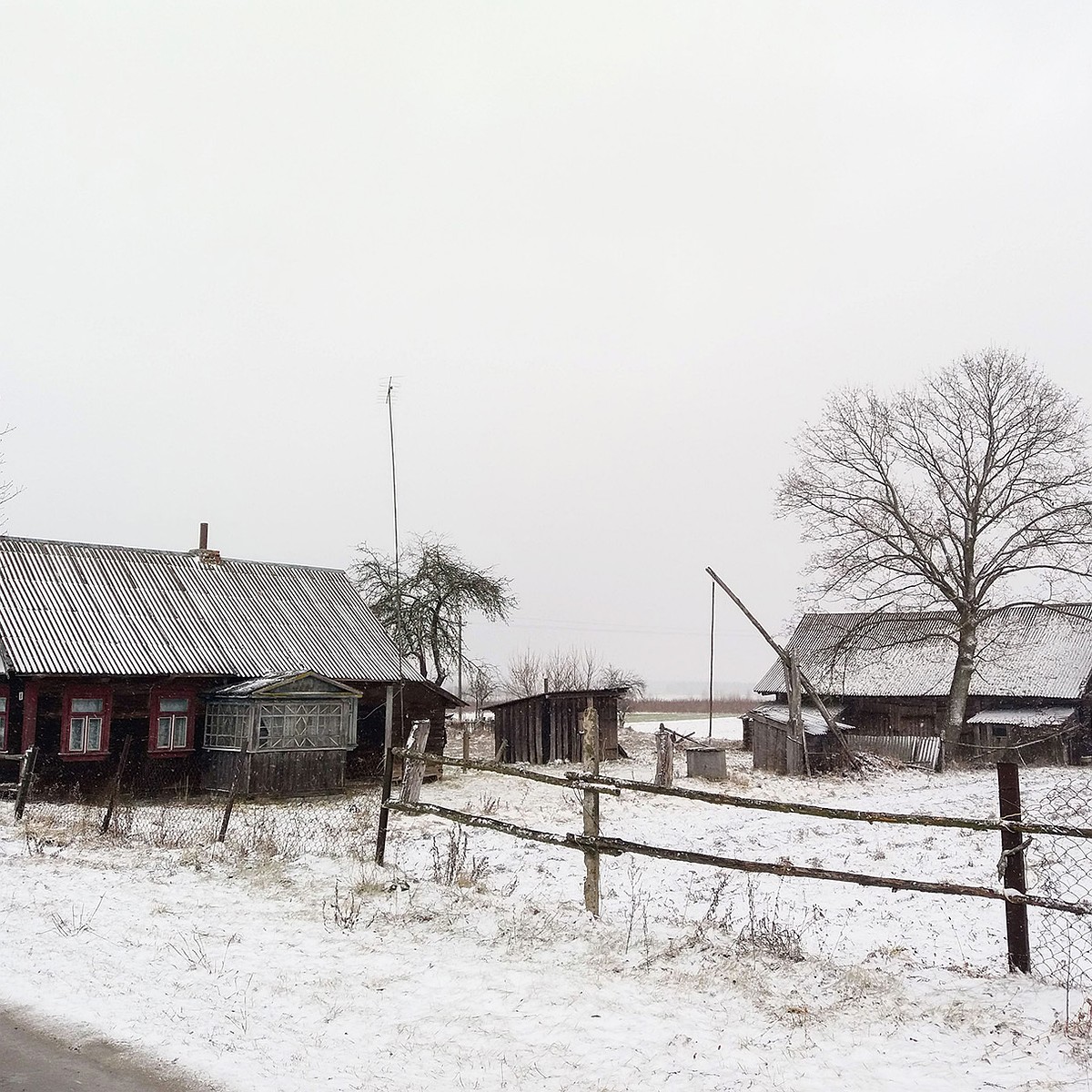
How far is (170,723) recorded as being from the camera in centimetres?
2125

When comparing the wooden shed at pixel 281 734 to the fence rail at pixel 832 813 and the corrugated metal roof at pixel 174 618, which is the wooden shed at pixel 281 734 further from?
the fence rail at pixel 832 813

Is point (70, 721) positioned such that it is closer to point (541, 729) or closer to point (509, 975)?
point (541, 729)

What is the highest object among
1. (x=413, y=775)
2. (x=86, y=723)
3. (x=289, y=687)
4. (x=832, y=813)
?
(x=289, y=687)

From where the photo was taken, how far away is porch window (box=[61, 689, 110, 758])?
19781 mm

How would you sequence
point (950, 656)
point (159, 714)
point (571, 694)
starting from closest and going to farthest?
point (159, 714)
point (571, 694)
point (950, 656)

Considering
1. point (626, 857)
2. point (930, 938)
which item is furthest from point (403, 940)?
point (626, 857)

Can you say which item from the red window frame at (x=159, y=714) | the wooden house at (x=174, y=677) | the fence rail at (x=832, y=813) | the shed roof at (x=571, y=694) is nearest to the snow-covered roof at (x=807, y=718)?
the shed roof at (x=571, y=694)

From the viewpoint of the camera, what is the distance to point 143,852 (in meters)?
10.9

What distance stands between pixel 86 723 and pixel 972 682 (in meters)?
30.3

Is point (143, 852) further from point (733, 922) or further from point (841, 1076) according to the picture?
point (841, 1076)

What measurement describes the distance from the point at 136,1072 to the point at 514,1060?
6.94ft

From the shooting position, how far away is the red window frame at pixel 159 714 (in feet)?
68.6

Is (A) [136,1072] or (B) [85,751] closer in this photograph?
(A) [136,1072]

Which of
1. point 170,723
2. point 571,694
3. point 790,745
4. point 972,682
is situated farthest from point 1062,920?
point 972,682
